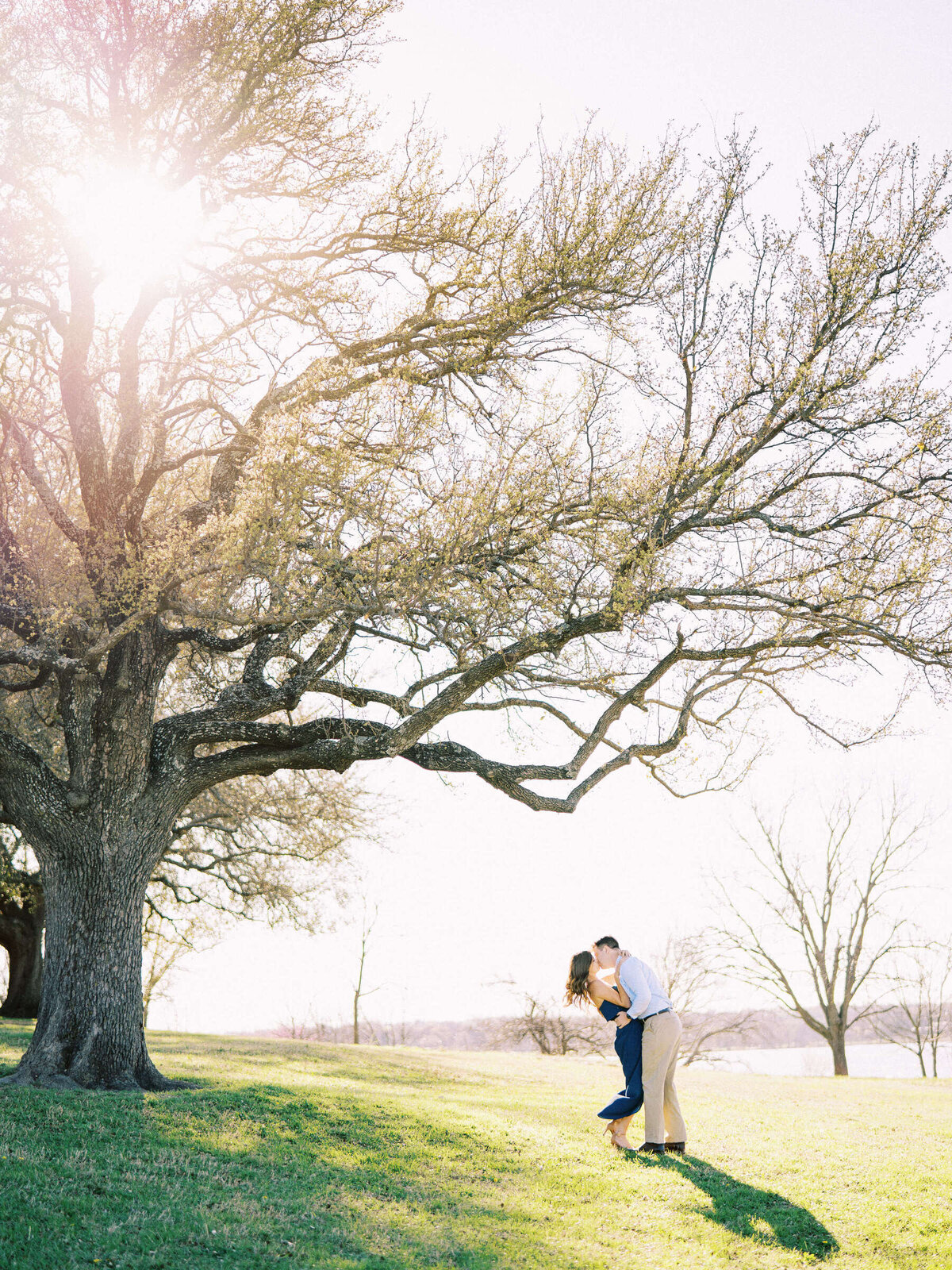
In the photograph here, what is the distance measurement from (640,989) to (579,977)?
0.62 m

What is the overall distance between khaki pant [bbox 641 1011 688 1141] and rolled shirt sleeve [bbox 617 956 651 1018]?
149 mm

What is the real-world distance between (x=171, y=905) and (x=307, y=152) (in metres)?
20.0

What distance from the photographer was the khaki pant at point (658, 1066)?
855cm

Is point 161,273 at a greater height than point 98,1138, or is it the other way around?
point 161,273

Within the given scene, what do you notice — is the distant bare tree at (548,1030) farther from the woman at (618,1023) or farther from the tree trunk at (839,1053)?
the woman at (618,1023)

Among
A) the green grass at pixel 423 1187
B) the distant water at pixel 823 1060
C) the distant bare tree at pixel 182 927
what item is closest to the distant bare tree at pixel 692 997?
the distant water at pixel 823 1060

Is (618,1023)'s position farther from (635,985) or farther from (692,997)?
(692,997)

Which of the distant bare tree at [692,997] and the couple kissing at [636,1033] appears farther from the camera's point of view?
the distant bare tree at [692,997]

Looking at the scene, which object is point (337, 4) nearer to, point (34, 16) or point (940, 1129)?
point (34, 16)

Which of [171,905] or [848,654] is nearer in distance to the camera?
[848,654]

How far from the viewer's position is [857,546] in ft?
36.6

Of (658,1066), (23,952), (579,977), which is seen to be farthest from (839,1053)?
(579,977)

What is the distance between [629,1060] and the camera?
29.0 feet

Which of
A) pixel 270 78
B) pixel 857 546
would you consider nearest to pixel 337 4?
pixel 270 78
